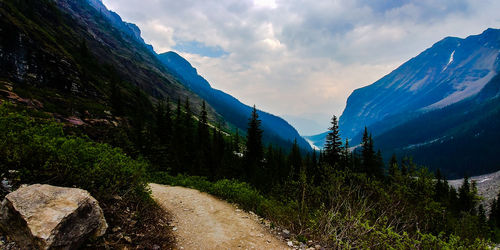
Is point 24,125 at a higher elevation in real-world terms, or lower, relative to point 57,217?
higher

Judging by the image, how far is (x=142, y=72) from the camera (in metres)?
140

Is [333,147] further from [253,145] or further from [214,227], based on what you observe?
[214,227]

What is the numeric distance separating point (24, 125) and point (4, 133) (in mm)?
875

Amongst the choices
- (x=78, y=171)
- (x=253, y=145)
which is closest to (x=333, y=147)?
(x=253, y=145)

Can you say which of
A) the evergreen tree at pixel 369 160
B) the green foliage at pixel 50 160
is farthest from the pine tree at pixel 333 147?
the green foliage at pixel 50 160

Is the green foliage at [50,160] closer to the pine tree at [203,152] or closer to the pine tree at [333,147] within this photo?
the pine tree at [203,152]

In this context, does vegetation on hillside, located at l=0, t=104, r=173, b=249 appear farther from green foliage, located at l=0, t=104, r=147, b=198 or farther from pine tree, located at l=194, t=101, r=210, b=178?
pine tree, located at l=194, t=101, r=210, b=178

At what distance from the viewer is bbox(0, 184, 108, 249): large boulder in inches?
180

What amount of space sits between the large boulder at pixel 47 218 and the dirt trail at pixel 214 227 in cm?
358

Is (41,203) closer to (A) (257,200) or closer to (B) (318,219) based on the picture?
(B) (318,219)

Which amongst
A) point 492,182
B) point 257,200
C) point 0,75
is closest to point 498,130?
point 492,182

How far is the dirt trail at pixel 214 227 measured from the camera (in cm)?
827

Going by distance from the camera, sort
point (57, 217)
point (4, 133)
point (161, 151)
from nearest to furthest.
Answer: point (57, 217)
point (4, 133)
point (161, 151)

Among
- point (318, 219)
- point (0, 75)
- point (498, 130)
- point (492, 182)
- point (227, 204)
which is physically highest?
point (498, 130)
